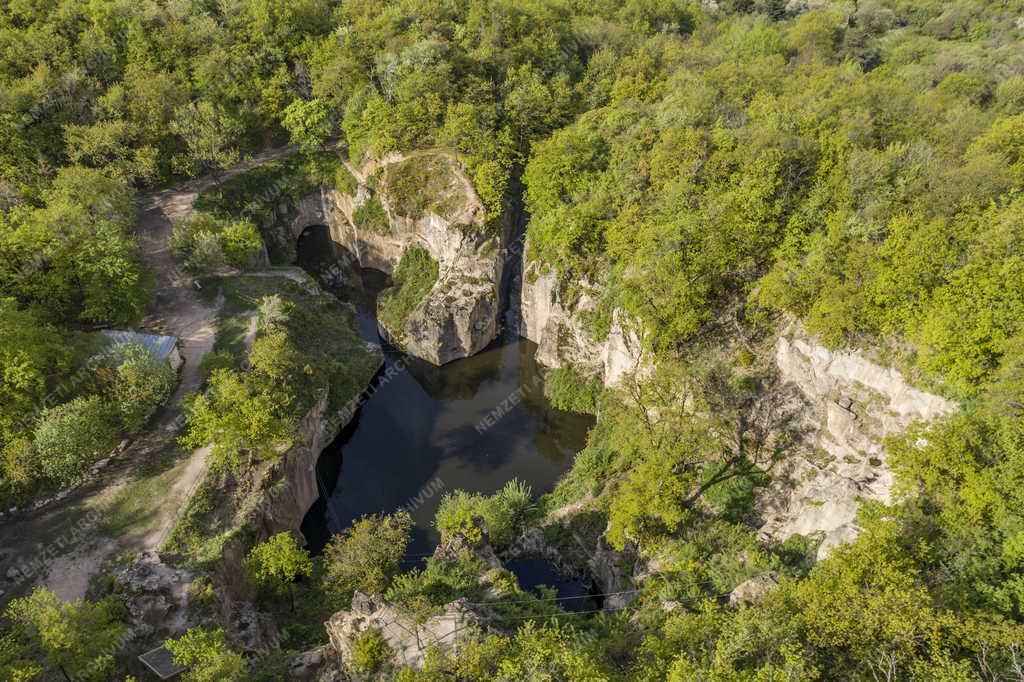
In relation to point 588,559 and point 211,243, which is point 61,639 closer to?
point 588,559

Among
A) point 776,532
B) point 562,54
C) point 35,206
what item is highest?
point 562,54

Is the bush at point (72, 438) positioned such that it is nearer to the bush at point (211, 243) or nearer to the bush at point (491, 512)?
the bush at point (211, 243)

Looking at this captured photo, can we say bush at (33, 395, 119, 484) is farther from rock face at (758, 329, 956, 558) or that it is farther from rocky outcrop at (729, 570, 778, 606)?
rock face at (758, 329, 956, 558)

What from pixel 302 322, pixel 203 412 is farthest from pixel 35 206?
pixel 203 412

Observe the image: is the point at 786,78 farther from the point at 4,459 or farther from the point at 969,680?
the point at 4,459

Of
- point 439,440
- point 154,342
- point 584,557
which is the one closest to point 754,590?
point 584,557

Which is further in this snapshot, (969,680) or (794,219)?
(794,219)

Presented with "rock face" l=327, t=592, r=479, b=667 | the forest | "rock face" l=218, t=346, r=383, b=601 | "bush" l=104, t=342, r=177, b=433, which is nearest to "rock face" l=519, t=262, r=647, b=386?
the forest

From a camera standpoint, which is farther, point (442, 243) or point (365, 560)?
point (442, 243)
